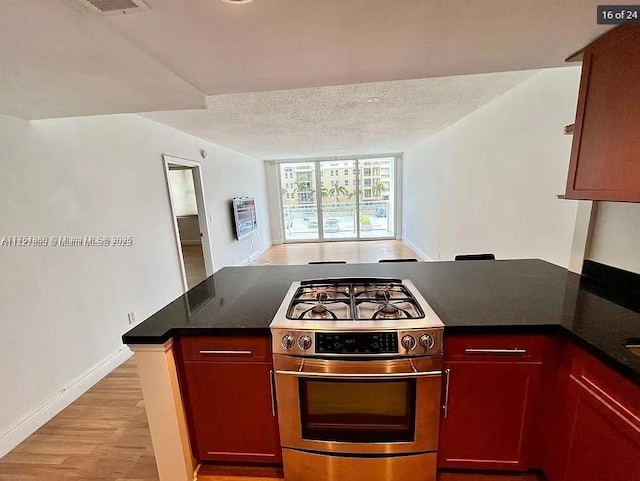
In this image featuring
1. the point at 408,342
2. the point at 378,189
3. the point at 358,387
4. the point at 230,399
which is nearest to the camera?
the point at 408,342

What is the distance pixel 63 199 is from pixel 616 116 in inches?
139

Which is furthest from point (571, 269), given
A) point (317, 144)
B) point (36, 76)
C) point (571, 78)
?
point (317, 144)

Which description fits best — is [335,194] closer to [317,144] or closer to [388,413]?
[317,144]

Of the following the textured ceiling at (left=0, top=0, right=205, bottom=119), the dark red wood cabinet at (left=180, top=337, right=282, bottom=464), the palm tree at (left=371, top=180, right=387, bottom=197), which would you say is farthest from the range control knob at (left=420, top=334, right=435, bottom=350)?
the palm tree at (left=371, top=180, right=387, bottom=197)

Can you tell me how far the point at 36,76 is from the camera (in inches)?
52.3

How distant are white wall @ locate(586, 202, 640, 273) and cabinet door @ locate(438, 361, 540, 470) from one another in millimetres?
903

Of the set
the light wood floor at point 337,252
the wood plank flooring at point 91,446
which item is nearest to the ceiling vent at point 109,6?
the wood plank flooring at point 91,446

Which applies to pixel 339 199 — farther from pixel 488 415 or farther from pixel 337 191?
pixel 488 415

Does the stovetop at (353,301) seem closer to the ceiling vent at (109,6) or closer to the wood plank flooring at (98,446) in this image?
the wood plank flooring at (98,446)

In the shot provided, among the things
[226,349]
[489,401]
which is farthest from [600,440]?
[226,349]

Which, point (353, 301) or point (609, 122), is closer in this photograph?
point (609, 122)

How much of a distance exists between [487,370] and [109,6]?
2.11m

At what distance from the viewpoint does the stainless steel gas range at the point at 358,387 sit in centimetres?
116

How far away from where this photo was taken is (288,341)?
1190 mm
